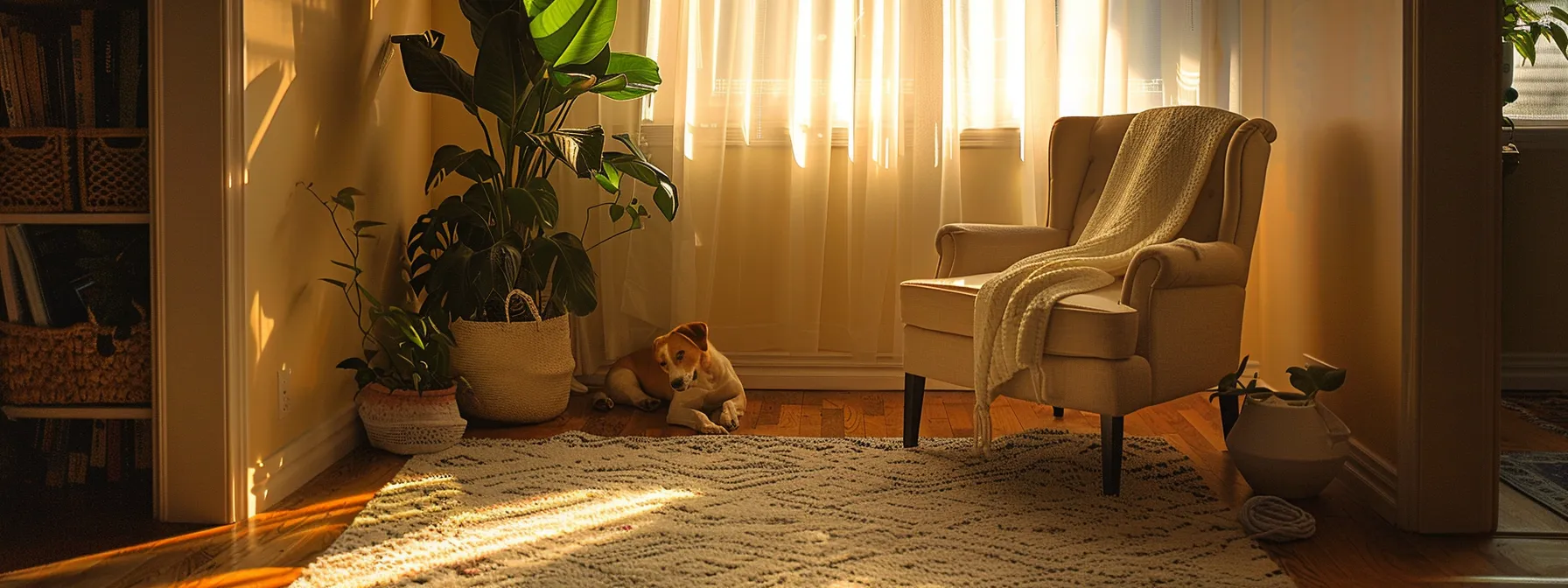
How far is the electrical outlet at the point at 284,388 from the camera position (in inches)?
96.2

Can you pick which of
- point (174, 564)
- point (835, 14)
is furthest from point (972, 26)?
point (174, 564)

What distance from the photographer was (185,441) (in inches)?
85.7

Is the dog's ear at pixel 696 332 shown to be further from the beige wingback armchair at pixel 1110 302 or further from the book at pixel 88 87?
the book at pixel 88 87

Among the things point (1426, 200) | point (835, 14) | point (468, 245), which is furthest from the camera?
point (835, 14)

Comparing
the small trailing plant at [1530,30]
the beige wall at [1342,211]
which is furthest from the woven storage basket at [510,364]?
the small trailing plant at [1530,30]

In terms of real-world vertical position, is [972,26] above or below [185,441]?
above

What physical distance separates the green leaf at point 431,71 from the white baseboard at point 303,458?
0.85 metres

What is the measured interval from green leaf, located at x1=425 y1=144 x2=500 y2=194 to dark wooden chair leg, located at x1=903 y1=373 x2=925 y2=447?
122 cm

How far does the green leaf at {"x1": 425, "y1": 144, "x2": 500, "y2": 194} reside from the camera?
296 centimetres

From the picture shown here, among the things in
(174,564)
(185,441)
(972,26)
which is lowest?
(174,564)

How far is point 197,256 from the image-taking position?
2.14 meters

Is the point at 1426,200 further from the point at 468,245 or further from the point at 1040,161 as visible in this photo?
the point at 468,245

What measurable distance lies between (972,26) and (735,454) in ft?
5.41

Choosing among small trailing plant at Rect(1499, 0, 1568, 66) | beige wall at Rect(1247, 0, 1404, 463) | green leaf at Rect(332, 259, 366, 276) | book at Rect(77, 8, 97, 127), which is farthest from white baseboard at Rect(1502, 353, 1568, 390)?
book at Rect(77, 8, 97, 127)
